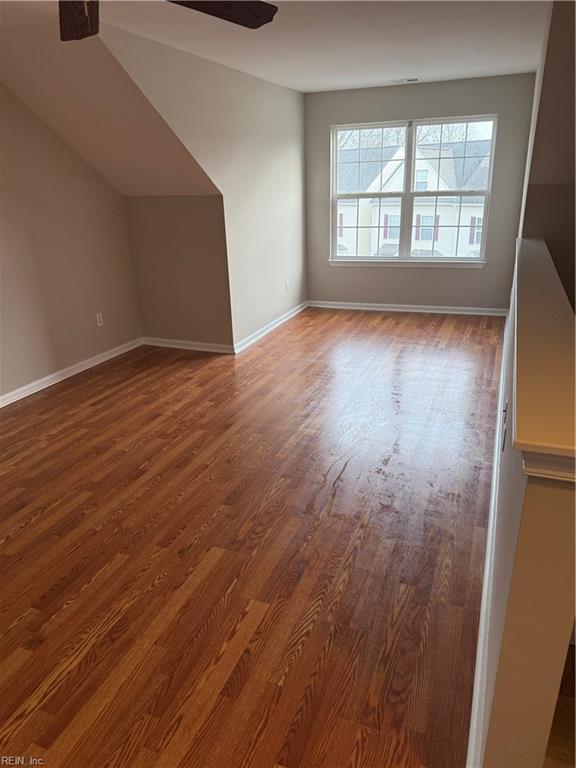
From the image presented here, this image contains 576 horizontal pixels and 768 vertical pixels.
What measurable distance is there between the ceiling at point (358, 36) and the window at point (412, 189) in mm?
815

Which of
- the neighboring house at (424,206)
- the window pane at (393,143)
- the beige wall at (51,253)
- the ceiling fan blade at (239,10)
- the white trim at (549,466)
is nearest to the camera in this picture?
the white trim at (549,466)

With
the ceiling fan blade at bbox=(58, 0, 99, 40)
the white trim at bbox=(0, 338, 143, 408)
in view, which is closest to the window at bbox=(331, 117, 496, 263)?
the white trim at bbox=(0, 338, 143, 408)

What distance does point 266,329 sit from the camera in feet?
17.8

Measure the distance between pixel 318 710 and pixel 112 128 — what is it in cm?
383

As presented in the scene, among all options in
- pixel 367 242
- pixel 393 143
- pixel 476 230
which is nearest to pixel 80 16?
pixel 393 143

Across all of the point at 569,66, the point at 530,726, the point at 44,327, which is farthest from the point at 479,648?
the point at 44,327

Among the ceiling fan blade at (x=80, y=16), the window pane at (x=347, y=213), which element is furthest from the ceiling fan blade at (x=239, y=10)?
the window pane at (x=347, y=213)

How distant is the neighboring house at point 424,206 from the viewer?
5508 millimetres

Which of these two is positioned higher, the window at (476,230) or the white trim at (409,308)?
the window at (476,230)

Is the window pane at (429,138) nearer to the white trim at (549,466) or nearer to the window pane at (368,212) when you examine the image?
the window pane at (368,212)

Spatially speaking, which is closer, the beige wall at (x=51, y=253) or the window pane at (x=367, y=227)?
the beige wall at (x=51, y=253)

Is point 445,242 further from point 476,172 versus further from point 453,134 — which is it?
point 453,134

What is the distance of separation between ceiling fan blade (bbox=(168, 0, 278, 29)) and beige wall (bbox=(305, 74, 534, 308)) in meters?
4.02

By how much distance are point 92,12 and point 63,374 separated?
3.18 m
